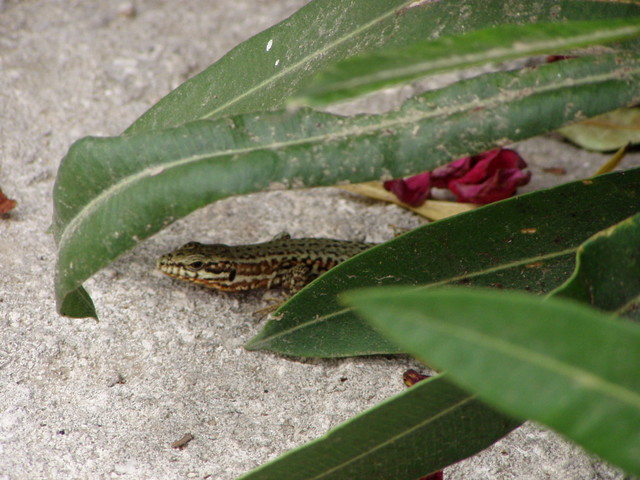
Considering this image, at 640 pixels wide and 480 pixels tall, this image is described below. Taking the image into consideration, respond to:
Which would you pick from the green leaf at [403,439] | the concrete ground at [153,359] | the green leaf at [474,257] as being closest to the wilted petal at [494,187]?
the concrete ground at [153,359]

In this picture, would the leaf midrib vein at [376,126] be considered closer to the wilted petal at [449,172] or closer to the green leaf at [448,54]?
the green leaf at [448,54]

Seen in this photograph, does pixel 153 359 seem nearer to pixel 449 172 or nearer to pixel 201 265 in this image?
pixel 201 265

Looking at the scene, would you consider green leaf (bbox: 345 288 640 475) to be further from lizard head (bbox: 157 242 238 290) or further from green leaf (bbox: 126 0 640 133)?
lizard head (bbox: 157 242 238 290)

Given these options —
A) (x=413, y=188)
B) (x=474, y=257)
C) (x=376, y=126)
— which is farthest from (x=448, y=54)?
(x=413, y=188)

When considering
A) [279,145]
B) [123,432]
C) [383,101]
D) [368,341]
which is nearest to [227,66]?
[279,145]

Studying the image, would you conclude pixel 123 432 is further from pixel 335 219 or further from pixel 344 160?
pixel 335 219

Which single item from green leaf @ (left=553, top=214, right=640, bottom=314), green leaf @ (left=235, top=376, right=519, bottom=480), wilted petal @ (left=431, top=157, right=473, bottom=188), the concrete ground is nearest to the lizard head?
the concrete ground
